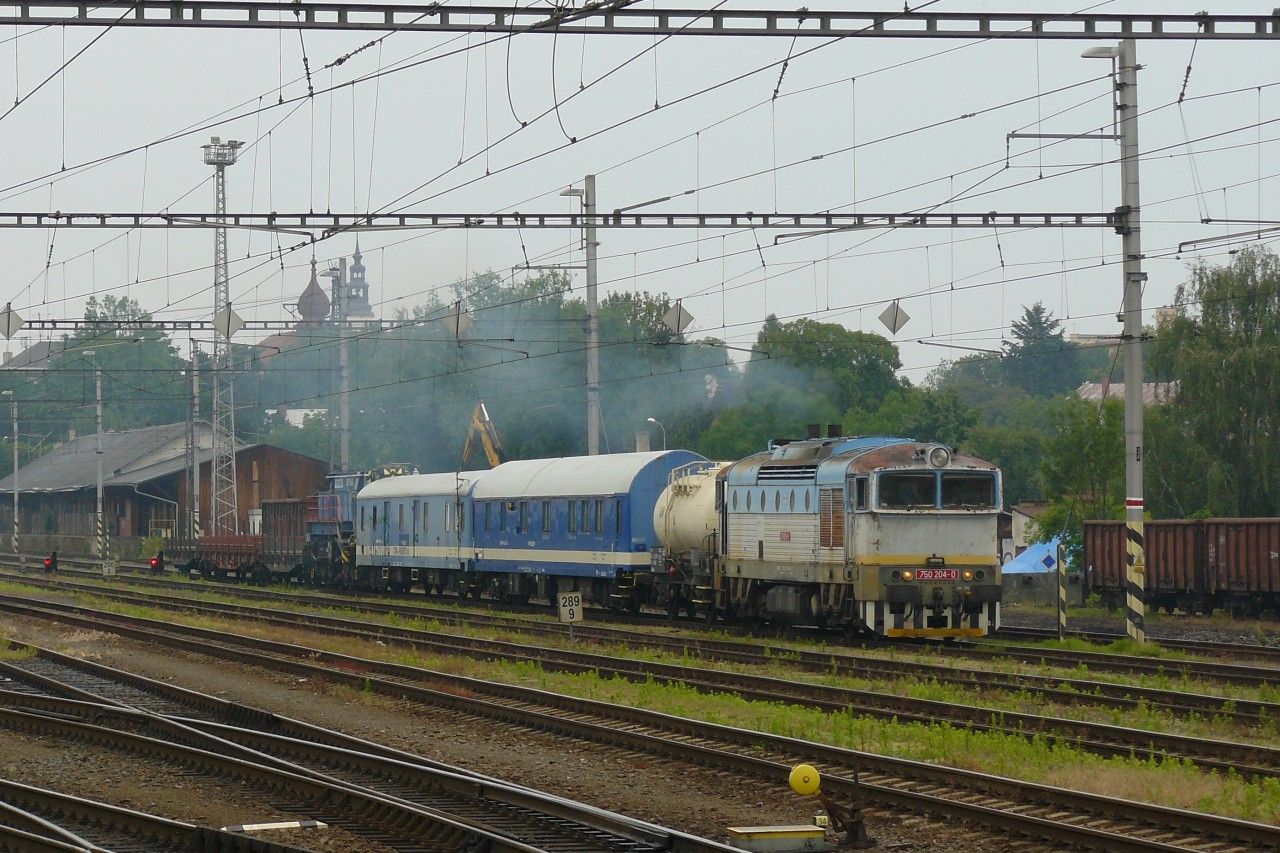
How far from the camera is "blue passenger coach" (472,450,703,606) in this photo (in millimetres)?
34156

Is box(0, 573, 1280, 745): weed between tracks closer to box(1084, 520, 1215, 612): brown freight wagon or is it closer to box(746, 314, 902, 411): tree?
box(1084, 520, 1215, 612): brown freight wagon

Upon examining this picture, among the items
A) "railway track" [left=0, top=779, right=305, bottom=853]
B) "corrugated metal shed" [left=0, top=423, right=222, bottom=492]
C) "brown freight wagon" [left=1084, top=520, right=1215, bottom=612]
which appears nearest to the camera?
"railway track" [left=0, top=779, right=305, bottom=853]

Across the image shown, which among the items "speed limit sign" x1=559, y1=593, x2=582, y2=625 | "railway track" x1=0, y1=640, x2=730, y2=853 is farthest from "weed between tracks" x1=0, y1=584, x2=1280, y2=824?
"railway track" x1=0, y1=640, x2=730, y2=853

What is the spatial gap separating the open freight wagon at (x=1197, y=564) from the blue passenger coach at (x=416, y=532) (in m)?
16.2

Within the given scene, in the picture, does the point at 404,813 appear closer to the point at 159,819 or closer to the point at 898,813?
the point at 159,819

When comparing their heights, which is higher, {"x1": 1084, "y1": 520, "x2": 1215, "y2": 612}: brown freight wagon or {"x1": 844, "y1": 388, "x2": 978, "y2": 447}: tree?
{"x1": 844, "y1": 388, "x2": 978, "y2": 447}: tree

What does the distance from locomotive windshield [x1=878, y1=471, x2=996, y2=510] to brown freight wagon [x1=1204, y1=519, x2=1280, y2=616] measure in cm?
1276

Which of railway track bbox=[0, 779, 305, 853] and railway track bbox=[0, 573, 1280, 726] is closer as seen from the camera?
railway track bbox=[0, 779, 305, 853]

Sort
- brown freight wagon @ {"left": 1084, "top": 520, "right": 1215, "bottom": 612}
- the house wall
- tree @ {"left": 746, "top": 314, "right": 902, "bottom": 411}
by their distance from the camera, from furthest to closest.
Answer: the house wall < tree @ {"left": 746, "top": 314, "right": 902, "bottom": 411} < brown freight wagon @ {"left": 1084, "top": 520, "right": 1215, "bottom": 612}

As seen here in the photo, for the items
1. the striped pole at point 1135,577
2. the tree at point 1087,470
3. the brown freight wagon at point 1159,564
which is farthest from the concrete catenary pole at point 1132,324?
the tree at point 1087,470

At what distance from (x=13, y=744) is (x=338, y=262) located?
40074mm

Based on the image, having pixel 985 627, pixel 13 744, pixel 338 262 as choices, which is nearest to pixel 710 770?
pixel 13 744

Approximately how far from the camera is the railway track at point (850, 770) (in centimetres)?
1114

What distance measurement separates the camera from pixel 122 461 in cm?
9019
